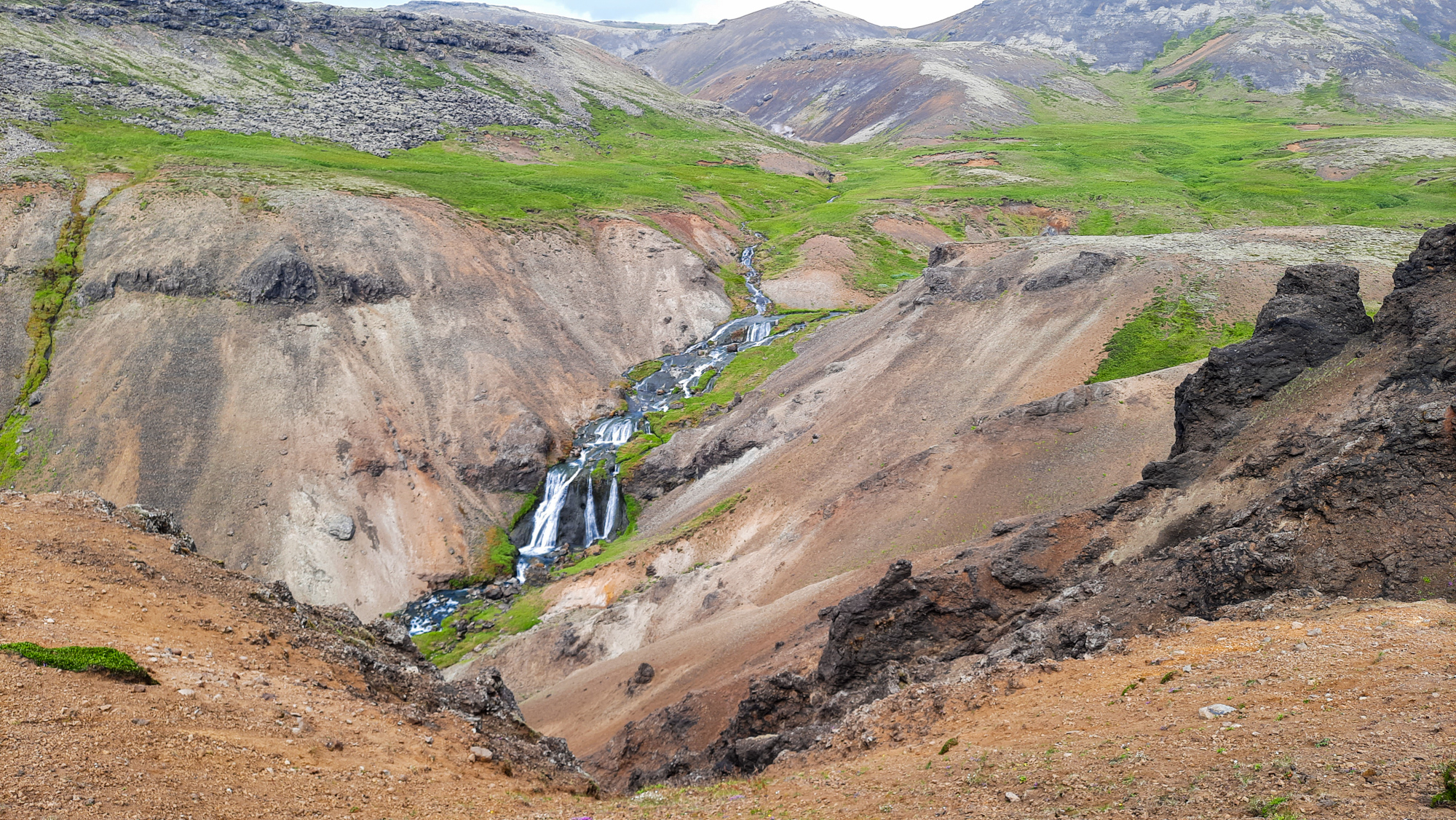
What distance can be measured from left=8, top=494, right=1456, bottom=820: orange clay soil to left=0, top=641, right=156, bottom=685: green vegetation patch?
0.26m

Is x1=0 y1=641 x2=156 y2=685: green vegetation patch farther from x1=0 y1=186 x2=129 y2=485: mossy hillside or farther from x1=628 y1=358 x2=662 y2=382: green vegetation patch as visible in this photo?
x1=628 y1=358 x2=662 y2=382: green vegetation patch

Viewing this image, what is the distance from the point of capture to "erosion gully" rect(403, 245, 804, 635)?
57844 millimetres

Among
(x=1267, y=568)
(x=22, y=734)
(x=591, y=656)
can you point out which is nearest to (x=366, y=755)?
(x=22, y=734)

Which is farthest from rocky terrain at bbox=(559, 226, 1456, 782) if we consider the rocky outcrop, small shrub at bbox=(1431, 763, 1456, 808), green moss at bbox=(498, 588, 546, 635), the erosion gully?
the erosion gully

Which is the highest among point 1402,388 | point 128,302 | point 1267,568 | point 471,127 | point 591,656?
point 471,127

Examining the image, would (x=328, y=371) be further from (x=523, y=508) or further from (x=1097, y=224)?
(x=1097, y=224)

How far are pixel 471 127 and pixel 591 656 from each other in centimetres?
12501

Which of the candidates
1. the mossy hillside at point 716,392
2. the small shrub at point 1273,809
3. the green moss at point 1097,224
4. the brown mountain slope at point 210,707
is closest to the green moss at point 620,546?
the mossy hillside at point 716,392

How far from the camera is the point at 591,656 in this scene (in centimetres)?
4697

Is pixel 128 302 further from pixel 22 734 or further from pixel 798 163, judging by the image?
pixel 798 163

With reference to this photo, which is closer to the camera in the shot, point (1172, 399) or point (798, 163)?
point (1172, 399)

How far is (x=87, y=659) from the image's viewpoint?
52.3 ft

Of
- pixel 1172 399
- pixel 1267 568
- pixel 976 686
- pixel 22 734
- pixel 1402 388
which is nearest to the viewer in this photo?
pixel 22 734

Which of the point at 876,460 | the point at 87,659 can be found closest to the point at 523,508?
the point at 876,460
